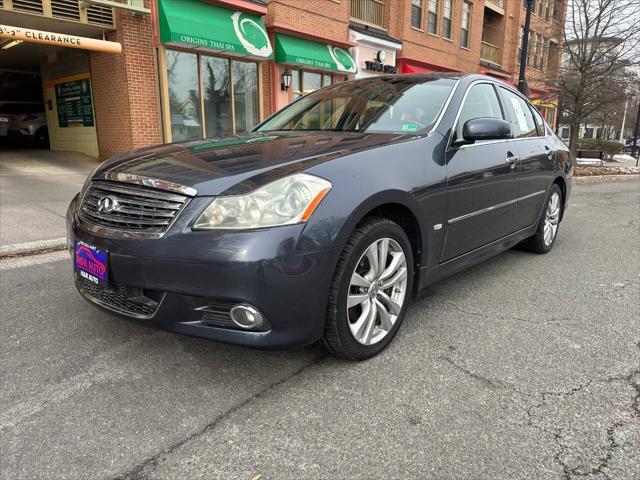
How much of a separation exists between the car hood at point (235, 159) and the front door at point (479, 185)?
493mm

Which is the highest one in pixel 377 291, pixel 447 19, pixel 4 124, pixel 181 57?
pixel 447 19

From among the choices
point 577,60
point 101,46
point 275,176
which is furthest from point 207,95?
point 577,60

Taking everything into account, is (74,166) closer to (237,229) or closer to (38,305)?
(38,305)

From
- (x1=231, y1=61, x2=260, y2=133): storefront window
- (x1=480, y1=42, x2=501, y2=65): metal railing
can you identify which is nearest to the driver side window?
(x1=231, y1=61, x2=260, y2=133): storefront window

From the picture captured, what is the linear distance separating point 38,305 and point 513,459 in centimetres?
322

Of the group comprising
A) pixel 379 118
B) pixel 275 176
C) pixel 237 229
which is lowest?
pixel 237 229

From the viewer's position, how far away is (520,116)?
4.51m

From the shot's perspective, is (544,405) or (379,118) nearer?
(544,405)

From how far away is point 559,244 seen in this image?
571 cm

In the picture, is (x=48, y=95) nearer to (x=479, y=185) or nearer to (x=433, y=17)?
(x=479, y=185)

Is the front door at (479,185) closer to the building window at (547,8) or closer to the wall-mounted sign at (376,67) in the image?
the wall-mounted sign at (376,67)

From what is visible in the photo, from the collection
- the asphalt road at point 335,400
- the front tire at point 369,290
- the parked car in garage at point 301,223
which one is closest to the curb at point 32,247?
the asphalt road at point 335,400

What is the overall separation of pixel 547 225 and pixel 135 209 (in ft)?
13.5

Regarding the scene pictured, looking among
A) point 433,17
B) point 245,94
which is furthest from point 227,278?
point 433,17
